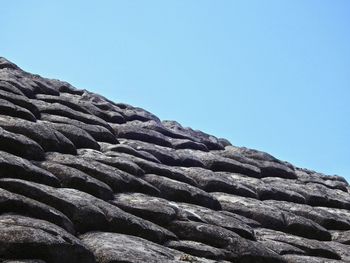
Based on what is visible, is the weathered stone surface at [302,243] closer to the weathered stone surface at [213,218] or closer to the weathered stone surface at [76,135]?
the weathered stone surface at [213,218]

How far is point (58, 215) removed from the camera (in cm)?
1058

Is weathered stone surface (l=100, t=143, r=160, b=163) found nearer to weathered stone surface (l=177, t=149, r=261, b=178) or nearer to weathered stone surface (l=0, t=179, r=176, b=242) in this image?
weathered stone surface (l=177, t=149, r=261, b=178)

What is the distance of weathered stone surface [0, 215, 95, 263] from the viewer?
8727mm

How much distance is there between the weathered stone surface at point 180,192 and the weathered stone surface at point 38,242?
625 cm

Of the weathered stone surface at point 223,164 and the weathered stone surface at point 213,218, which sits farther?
the weathered stone surface at point 223,164

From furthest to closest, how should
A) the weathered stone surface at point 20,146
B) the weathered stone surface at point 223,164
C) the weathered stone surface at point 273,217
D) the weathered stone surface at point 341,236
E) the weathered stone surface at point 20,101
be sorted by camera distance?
the weathered stone surface at point 223,164, the weathered stone surface at point 20,101, the weathered stone surface at point 341,236, the weathered stone surface at point 273,217, the weathered stone surface at point 20,146

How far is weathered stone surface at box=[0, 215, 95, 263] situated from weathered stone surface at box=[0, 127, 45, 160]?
444 centimetres

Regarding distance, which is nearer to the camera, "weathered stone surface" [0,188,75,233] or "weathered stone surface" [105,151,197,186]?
"weathered stone surface" [0,188,75,233]

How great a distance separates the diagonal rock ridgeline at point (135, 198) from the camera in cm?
1021

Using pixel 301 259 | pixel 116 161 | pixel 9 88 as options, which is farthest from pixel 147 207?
pixel 9 88

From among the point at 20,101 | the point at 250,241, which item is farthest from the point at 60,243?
the point at 20,101

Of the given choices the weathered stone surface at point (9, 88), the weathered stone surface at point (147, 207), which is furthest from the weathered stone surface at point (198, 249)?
the weathered stone surface at point (9, 88)

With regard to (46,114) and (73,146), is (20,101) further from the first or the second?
(73,146)

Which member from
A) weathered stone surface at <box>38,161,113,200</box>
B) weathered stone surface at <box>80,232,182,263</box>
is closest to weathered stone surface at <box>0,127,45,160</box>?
weathered stone surface at <box>38,161,113,200</box>
